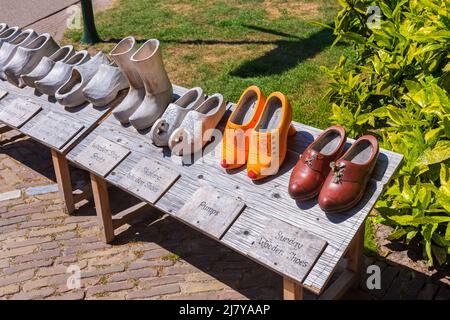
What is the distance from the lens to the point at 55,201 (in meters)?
4.96

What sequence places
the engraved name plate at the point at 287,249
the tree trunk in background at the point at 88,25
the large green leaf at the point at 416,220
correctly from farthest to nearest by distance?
the tree trunk in background at the point at 88,25, the large green leaf at the point at 416,220, the engraved name plate at the point at 287,249

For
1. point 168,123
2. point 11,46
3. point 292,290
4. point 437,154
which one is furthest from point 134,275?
point 11,46

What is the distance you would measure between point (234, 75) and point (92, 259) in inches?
139

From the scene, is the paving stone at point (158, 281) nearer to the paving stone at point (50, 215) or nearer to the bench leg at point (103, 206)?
the bench leg at point (103, 206)

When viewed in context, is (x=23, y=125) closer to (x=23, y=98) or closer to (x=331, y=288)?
(x=23, y=98)

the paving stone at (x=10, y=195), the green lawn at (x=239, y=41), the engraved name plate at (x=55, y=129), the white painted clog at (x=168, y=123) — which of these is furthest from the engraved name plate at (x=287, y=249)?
the green lawn at (x=239, y=41)

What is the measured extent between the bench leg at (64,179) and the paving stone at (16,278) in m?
0.73

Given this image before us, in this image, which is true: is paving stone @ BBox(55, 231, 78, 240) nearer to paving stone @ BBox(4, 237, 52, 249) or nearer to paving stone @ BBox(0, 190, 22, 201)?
paving stone @ BBox(4, 237, 52, 249)

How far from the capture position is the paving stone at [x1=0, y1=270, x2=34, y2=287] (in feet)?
13.4

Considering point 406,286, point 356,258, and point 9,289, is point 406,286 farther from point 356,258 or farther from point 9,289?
point 9,289

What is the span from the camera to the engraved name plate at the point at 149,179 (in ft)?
11.6

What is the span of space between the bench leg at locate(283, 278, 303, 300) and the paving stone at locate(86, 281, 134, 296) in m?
1.37

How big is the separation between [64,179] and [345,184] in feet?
8.29

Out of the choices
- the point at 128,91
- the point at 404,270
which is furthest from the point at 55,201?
the point at 404,270
